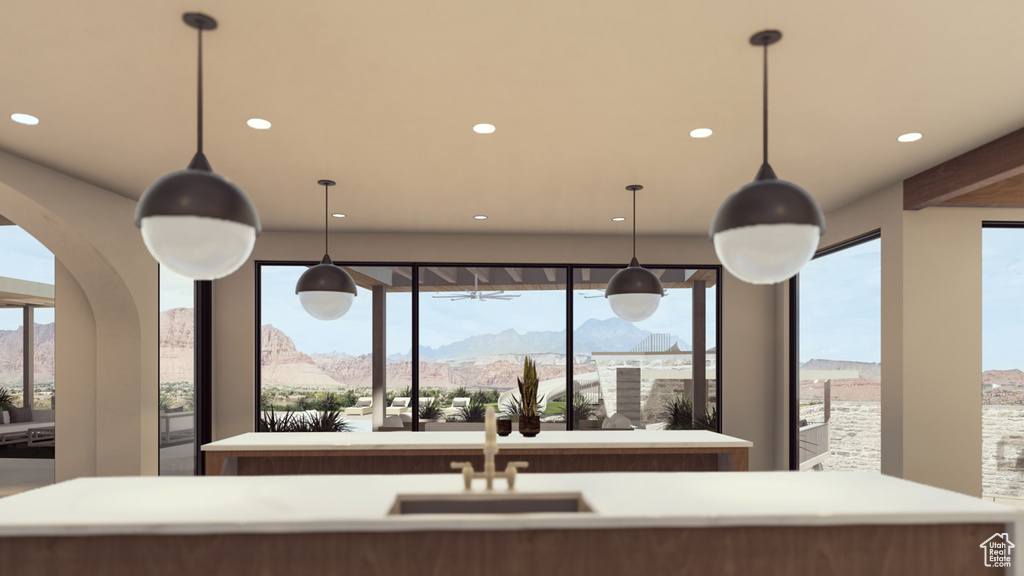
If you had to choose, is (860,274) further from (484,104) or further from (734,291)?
(484,104)

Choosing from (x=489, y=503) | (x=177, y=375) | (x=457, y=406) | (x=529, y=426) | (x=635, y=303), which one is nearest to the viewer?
(x=489, y=503)

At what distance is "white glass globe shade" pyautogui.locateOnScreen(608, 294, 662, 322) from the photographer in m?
4.32

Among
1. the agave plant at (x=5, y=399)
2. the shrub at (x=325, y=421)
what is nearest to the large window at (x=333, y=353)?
the shrub at (x=325, y=421)

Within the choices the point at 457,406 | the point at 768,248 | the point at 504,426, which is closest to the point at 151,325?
the point at 457,406

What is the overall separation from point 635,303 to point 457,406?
111 inches

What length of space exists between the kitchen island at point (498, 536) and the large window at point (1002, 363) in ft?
10.0

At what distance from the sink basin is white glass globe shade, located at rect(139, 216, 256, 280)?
101cm

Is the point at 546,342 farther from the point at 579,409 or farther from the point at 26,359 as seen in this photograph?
the point at 26,359

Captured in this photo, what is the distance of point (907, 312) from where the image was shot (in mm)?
4441

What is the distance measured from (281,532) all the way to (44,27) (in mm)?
1979

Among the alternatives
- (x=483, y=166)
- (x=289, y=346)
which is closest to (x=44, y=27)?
(x=483, y=166)

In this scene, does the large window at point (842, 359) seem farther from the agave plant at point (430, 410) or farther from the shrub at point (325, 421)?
the shrub at point (325, 421)

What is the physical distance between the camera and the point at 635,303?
436cm

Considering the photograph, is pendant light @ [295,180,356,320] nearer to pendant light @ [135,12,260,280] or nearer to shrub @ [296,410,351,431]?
pendant light @ [135,12,260,280]
